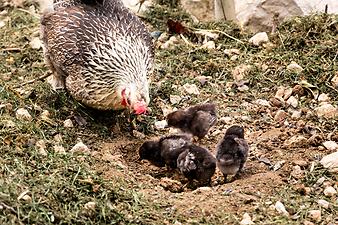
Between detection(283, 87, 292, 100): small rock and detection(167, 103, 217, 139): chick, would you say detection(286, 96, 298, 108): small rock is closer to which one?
detection(283, 87, 292, 100): small rock

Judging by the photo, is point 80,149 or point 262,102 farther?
point 262,102

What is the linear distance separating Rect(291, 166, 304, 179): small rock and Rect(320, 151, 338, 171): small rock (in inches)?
6.4

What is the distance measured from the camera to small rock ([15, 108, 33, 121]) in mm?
5195

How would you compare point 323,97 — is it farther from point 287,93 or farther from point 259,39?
point 259,39

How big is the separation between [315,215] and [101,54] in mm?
2004

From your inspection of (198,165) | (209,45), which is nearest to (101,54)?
(198,165)

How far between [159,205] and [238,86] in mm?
2119

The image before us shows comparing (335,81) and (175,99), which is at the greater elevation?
(335,81)

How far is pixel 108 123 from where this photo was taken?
551cm

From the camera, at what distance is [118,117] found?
5.59 meters

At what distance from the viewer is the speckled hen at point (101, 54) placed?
17.1ft

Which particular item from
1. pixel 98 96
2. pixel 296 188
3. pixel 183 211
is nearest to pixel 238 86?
pixel 98 96

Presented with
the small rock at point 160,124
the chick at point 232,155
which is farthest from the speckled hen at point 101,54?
the chick at point 232,155

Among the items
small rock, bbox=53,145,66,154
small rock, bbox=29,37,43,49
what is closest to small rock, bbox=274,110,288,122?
small rock, bbox=53,145,66,154
